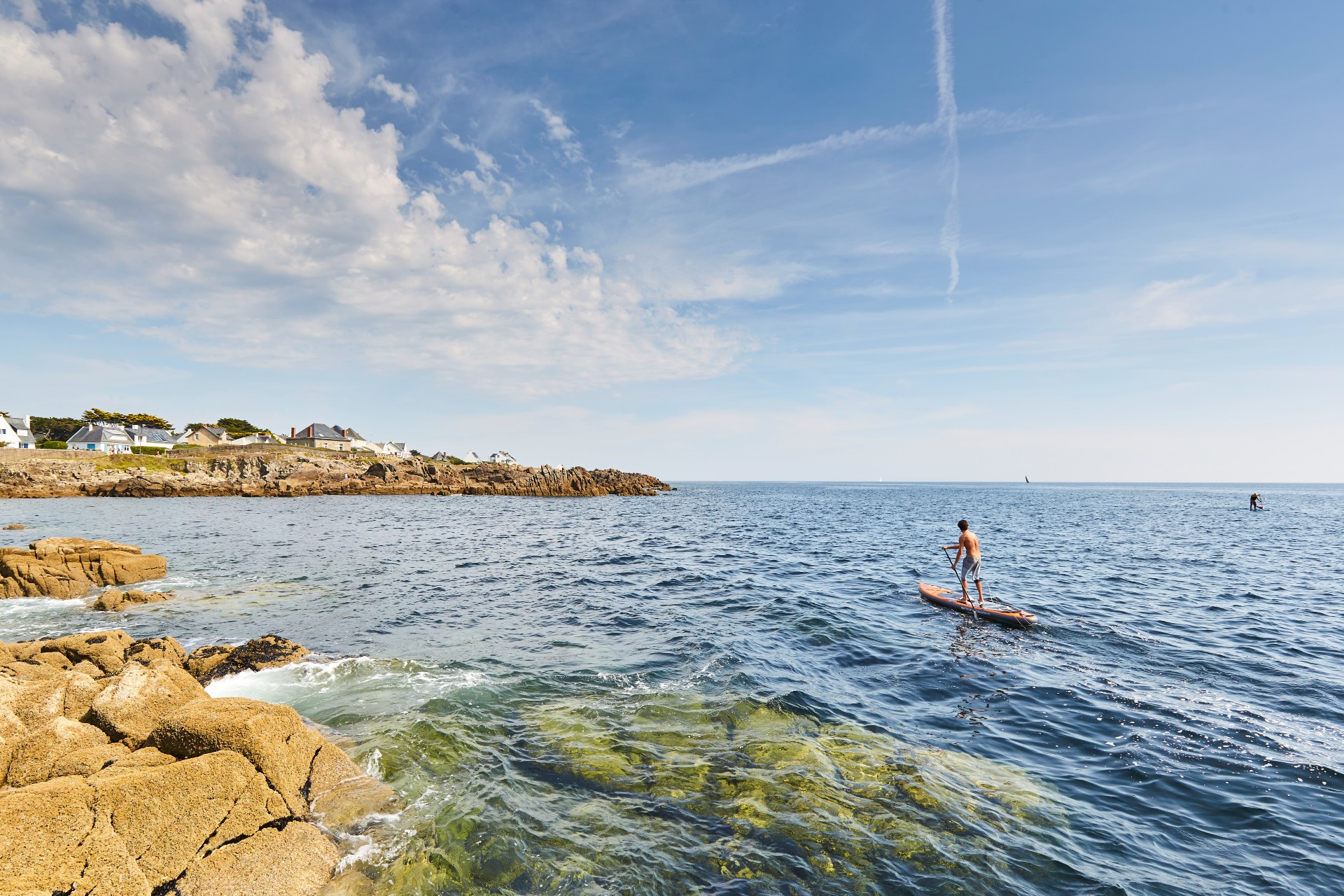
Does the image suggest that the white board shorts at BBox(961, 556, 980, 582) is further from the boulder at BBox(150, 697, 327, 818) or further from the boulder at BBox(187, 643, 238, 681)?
the boulder at BBox(187, 643, 238, 681)

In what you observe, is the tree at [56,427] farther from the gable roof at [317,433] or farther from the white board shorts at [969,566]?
the white board shorts at [969,566]

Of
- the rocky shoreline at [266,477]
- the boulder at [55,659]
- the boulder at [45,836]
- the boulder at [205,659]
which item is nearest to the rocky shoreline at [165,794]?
the boulder at [45,836]

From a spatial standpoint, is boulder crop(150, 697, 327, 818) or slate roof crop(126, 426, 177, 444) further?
slate roof crop(126, 426, 177, 444)

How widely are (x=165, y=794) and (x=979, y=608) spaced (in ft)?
67.8

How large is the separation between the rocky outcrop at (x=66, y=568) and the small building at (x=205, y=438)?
4586 inches

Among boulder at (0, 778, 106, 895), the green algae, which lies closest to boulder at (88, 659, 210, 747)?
boulder at (0, 778, 106, 895)

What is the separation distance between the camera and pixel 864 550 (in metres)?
36.5

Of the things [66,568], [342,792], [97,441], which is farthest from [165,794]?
[97,441]

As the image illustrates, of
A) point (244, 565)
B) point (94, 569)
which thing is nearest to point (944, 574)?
point (244, 565)

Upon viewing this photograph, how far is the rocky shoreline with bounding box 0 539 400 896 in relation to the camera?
5.12 meters

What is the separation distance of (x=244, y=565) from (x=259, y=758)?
24.1 meters

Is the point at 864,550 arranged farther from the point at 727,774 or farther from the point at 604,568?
the point at 727,774

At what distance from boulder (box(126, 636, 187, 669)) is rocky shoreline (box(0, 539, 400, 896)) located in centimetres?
130

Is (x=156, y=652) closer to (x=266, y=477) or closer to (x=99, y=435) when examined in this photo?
(x=266, y=477)
